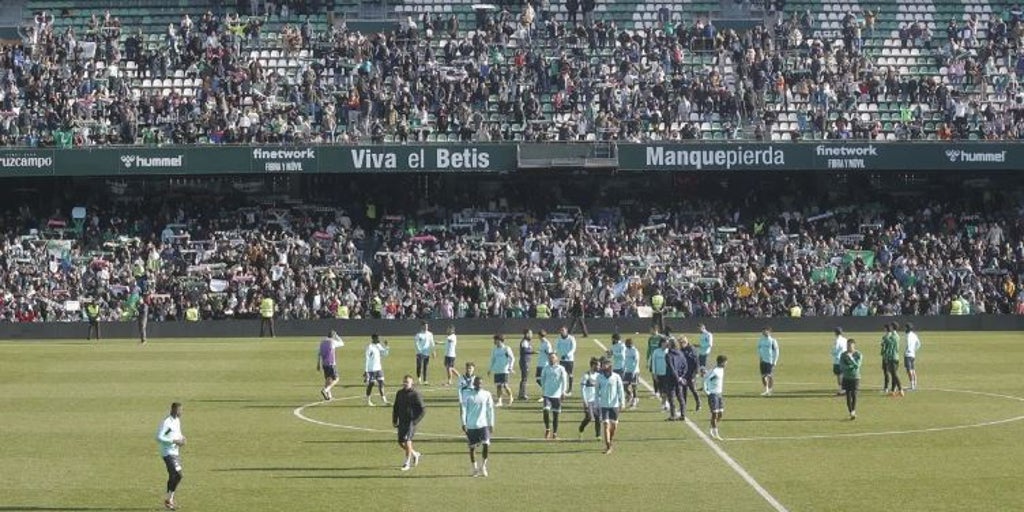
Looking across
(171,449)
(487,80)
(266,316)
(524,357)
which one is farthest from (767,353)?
(487,80)

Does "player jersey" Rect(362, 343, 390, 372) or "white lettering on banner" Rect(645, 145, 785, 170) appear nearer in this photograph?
"player jersey" Rect(362, 343, 390, 372)

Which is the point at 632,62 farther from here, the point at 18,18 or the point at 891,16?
the point at 18,18

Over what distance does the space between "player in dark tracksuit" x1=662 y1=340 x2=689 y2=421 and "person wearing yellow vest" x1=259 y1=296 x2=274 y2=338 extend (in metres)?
24.9

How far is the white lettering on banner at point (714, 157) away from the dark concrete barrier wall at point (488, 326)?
8.45 metres

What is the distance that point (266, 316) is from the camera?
5822 centimetres

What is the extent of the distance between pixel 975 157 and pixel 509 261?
1967cm

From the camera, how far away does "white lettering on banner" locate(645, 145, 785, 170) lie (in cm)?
6650

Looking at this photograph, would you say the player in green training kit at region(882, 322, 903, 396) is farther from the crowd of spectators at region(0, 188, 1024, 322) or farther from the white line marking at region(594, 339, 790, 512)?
the crowd of spectators at region(0, 188, 1024, 322)

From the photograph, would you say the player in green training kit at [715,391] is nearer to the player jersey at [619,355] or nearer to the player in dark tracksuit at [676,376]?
the player in dark tracksuit at [676,376]

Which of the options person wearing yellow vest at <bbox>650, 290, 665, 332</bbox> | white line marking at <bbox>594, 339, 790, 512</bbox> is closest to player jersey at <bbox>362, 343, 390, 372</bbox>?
white line marking at <bbox>594, 339, 790, 512</bbox>

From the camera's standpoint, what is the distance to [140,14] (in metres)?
74.4

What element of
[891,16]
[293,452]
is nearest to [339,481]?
[293,452]

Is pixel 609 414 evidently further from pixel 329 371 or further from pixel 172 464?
pixel 329 371

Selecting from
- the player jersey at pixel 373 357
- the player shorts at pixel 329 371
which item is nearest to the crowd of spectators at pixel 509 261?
the player shorts at pixel 329 371
